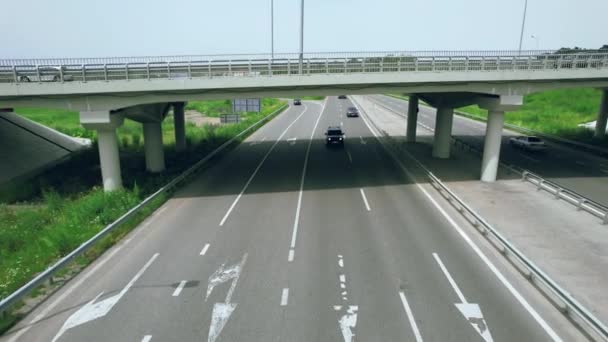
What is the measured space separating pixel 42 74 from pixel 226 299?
17452 millimetres

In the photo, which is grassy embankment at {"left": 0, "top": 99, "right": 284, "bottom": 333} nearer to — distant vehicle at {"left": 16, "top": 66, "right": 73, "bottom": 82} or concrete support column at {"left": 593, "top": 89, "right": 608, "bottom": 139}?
distant vehicle at {"left": 16, "top": 66, "right": 73, "bottom": 82}

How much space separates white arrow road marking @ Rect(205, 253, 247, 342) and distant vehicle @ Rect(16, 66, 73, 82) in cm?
1510

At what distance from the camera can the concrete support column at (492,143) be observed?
1080 inches

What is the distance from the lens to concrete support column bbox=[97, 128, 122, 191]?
23.6 m

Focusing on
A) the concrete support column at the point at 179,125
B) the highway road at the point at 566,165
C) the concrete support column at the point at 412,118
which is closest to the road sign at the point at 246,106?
the concrete support column at the point at 179,125

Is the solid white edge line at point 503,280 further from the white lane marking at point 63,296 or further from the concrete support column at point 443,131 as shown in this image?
the white lane marking at point 63,296

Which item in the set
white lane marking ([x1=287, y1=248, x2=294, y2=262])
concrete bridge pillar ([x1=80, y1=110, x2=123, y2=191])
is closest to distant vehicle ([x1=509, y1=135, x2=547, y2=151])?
white lane marking ([x1=287, y1=248, x2=294, y2=262])

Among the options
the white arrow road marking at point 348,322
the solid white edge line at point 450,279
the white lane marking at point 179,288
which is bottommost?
the white lane marking at point 179,288

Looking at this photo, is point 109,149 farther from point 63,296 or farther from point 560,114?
point 560,114

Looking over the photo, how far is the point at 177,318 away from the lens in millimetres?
12297

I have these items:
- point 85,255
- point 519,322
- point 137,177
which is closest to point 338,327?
point 519,322

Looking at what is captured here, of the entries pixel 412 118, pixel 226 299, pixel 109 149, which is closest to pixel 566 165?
pixel 412 118

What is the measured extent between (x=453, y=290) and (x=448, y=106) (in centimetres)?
2331

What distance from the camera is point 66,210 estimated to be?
21703 millimetres
